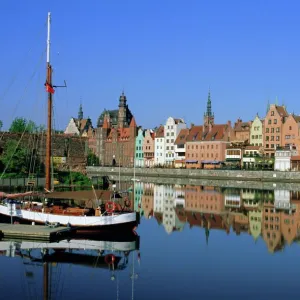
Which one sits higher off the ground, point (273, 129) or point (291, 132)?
point (273, 129)

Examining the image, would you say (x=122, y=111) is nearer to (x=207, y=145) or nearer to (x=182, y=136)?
(x=182, y=136)

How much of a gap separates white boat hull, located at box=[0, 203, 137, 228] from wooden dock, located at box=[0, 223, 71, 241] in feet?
4.96

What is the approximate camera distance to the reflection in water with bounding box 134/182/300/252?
3875 centimetres

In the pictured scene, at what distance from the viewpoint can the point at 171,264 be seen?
89.1 feet

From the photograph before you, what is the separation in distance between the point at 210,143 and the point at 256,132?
11.6m

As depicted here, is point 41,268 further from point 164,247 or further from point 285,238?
point 285,238

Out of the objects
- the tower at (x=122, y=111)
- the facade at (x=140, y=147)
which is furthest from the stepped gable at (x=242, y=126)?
the tower at (x=122, y=111)

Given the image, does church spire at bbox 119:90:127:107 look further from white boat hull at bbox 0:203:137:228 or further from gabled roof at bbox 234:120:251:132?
white boat hull at bbox 0:203:137:228

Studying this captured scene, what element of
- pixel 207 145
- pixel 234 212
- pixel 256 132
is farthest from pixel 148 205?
pixel 207 145

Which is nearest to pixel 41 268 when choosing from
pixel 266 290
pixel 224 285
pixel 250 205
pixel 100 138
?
pixel 224 285

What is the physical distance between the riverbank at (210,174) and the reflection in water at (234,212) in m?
28.1

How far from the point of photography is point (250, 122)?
132 meters

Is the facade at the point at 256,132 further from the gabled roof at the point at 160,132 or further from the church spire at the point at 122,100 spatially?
the church spire at the point at 122,100

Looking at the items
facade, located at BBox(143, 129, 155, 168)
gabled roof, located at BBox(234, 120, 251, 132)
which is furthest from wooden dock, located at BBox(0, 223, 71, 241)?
facade, located at BBox(143, 129, 155, 168)
